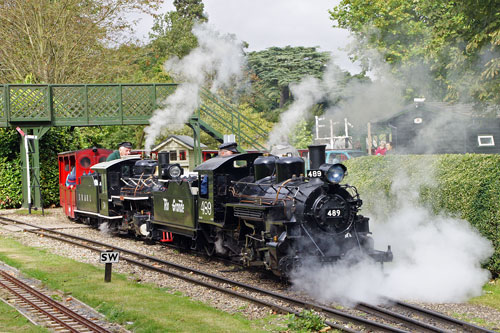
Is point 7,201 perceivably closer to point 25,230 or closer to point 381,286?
point 25,230

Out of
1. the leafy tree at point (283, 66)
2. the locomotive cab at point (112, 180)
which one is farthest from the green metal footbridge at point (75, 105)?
the locomotive cab at point (112, 180)

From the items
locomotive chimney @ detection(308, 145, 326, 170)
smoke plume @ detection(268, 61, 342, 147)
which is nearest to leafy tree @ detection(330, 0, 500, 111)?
smoke plume @ detection(268, 61, 342, 147)

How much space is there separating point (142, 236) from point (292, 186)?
753cm

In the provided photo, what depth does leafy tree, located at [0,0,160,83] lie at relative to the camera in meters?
29.3

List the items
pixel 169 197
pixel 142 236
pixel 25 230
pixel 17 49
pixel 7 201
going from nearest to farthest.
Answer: pixel 169 197
pixel 142 236
pixel 25 230
pixel 7 201
pixel 17 49

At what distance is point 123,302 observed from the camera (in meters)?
9.04

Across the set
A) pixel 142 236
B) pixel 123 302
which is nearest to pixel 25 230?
pixel 142 236

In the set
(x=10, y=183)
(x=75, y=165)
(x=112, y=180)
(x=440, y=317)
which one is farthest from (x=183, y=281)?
(x=10, y=183)

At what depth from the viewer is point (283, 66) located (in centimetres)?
2112

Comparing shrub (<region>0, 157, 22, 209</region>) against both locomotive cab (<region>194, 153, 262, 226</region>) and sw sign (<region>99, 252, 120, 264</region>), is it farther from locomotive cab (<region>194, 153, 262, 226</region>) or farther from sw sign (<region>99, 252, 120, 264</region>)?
sw sign (<region>99, 252, 120, 264</region>)

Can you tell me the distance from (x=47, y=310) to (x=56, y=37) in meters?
23.7

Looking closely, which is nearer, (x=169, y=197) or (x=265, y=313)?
(x=265, y=313)

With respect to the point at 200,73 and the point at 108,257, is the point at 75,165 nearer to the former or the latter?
the point at 200,73

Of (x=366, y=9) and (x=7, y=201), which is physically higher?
(x=366, y=9)
